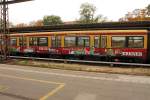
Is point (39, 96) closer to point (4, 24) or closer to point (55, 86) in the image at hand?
point (55, 86)

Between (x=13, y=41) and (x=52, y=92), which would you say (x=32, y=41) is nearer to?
(x=13, y=41)

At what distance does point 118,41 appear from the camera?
20.2 metres

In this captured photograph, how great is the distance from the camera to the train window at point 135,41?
1909 cm

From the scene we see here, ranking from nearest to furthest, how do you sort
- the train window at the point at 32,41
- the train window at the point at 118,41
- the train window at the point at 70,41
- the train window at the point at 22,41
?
the train window at the point at 118,41
the train window at the point at 70,41
the train window at the point at 32,41
the train window at the point at 22,41

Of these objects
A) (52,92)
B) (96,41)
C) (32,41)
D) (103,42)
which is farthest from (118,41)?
(52,92)

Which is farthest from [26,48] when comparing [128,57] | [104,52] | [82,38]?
[128,57]

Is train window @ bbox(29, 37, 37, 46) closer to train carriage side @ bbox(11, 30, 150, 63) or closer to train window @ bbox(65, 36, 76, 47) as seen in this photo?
train carriage side @ bbox(11, 30, 150, 63)

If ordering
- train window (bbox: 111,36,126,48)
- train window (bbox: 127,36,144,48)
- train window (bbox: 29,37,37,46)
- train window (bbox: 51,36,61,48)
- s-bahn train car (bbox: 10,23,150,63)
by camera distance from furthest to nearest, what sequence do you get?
train window (bbox: 29,37,37,46)
train window (bbox: 51,36,61,48)
train window (bbox: 111,36,126,48)
s-bahn train car (bbox: 10,23,150,63)
train window (bbox: 127,36,144,48)

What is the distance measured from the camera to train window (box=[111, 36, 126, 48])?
19886 mm

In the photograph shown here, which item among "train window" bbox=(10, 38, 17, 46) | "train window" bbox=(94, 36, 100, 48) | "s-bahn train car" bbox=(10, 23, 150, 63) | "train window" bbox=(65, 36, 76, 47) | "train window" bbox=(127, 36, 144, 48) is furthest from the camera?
"train window" bbox=(10, 38, 17, 46)

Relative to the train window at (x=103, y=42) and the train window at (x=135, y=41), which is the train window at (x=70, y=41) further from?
the train window at (x=135, y=41)

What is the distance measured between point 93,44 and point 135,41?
4.03 meters

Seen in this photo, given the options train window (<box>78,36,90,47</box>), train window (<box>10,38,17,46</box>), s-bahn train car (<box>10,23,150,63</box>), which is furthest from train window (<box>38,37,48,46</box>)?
train window (<box>78,36,90,47</box>)

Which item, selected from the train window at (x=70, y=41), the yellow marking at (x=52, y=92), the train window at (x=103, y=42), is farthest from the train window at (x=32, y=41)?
the yellow marking at (x=52, y=92)
